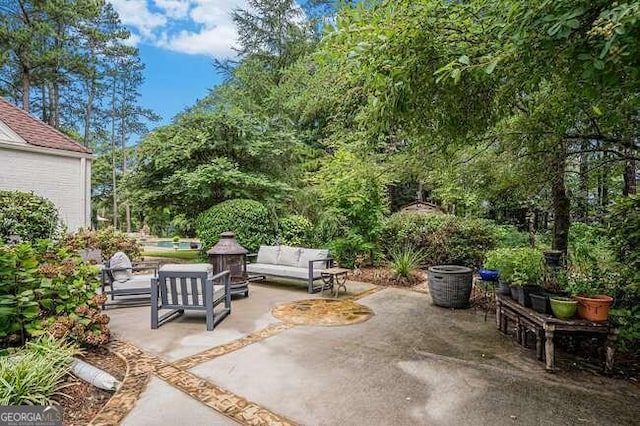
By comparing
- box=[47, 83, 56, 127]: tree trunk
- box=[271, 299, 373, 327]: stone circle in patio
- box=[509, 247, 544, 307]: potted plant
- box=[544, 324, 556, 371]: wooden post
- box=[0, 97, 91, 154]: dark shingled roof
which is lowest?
box=[271, 299, 373, 327]: stone circle in patio

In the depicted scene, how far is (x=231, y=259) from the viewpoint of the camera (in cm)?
588

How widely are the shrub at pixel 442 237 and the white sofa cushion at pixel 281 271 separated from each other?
11.0ft

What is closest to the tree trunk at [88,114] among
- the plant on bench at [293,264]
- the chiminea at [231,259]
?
the plant on bench at [293,264]

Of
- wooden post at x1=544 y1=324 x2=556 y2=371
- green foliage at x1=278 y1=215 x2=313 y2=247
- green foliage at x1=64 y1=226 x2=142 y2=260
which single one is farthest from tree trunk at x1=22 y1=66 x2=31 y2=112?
wooden post at x1=544 y1=324 x2=556 y2=371

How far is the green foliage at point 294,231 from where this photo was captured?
373 inches

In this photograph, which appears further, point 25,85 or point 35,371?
point 25,85

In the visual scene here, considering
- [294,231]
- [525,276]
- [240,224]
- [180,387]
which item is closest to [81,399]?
[180,387]

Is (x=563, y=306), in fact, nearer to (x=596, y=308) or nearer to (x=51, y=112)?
(x=596, y=308)

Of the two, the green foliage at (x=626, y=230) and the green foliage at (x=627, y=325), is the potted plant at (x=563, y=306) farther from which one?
the green foliage at (x=626, y=230)

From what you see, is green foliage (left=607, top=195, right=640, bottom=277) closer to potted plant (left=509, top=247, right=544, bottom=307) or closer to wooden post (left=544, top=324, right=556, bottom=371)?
potted plant (left=509, top=247, right=544, bottom=307)

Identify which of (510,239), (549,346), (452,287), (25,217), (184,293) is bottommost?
(549,346)

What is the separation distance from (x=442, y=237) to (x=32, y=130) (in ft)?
39.9

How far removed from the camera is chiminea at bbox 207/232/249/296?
574 centimetres

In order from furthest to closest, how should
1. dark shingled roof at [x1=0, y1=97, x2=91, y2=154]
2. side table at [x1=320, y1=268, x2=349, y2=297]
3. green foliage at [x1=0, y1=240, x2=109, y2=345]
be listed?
dark shingled roof at [x1=0, y1=97, x2=91, y2=154] → side table at [x1=320, y1=268, x2=349, y2=297] → green foliage at [x1=0, y1=240, x2=109, y2=345]
